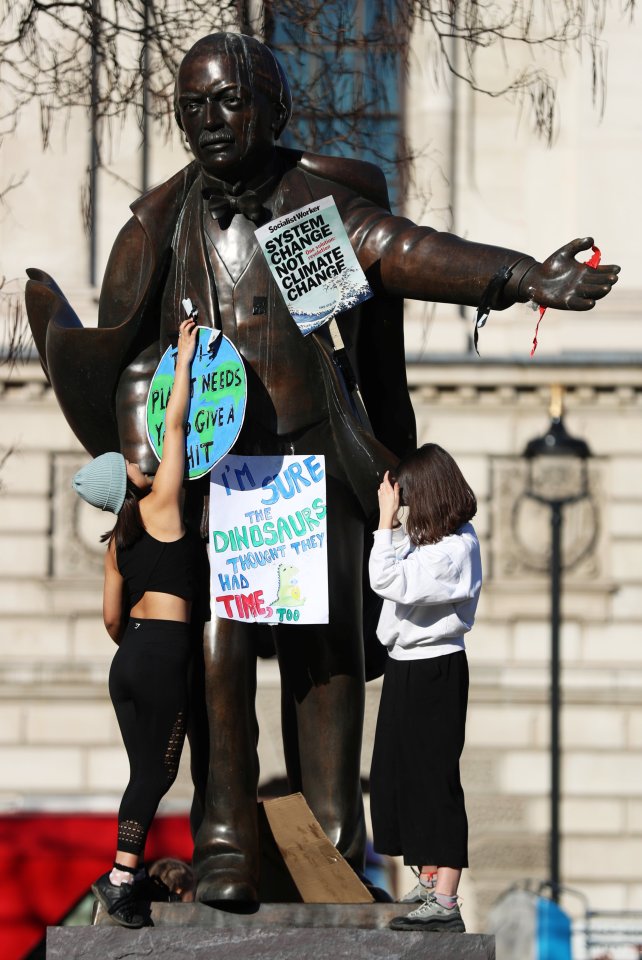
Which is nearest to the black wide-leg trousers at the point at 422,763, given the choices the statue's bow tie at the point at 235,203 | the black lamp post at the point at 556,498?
the statue's bow tie at the point at 235,203

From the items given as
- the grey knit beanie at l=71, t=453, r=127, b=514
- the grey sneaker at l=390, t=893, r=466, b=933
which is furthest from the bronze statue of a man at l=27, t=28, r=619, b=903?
the grey sneaker at l=390, t=893, r=466, b=933

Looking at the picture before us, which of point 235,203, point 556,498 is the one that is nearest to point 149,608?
point 235,203

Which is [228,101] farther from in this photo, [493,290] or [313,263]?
[493,290]

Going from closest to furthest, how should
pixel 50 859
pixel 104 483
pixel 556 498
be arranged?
pixel 104 483
pixel 50 859
pixel 556 498

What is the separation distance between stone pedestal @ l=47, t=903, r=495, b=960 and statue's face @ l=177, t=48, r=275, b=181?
2143 millimetres

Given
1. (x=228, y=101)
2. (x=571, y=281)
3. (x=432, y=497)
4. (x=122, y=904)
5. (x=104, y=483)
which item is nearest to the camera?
(x=122, y=904)

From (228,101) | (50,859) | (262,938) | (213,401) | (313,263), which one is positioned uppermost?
(228,101)

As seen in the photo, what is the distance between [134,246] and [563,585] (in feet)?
50.3

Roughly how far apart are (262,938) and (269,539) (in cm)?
117

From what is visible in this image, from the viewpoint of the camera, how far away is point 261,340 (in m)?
6.55

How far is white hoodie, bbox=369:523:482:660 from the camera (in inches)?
240

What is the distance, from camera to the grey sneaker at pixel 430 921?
19.5 feet

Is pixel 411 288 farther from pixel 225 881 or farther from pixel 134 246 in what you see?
pixel 225 881

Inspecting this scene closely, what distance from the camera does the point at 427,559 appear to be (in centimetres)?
615
